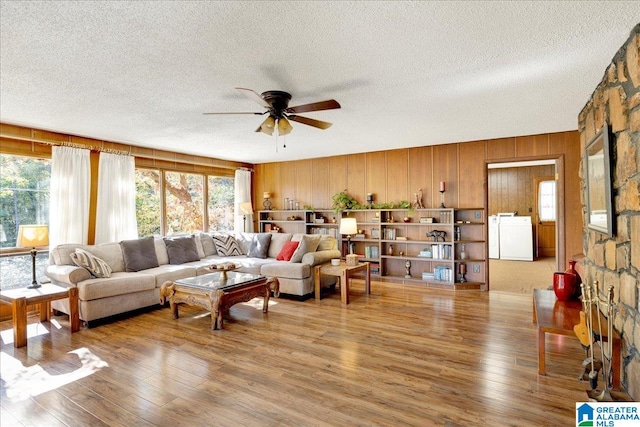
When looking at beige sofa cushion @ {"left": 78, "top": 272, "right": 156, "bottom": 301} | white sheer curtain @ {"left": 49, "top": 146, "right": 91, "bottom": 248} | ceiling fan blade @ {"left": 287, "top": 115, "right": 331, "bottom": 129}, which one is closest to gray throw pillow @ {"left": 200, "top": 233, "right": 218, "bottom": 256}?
beige sofa cushion @ {"left": 78, "top": 272, "right": 156, "bottom": 301}

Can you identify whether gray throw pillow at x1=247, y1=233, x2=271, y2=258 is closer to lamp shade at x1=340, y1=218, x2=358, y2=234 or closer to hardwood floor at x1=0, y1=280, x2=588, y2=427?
lamp shade at x1=340, y1=218, x2=358, y2=234

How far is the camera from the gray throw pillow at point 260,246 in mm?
6155

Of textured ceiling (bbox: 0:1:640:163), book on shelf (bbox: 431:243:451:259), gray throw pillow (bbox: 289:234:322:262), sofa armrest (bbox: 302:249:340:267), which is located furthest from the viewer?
book on shelf (bbox: 431:243:451:259)

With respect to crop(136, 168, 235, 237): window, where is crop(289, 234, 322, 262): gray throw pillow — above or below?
below

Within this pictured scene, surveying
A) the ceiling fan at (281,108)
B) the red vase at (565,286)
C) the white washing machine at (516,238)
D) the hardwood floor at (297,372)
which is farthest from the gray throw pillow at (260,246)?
the white washing machine at (516,238)

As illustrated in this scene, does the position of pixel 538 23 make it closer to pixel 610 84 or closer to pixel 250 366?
pixel 610 84

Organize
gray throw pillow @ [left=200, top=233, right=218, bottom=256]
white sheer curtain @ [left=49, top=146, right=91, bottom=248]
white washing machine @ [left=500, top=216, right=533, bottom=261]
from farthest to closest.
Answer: white washing machine @ [left=500, top=216, right=533, bottom=261], gray throw pillow @ [left=200, top=233, right=218, bottom=256], white sheer curtain @ [left=49, top=146, right=91, bottom=248]

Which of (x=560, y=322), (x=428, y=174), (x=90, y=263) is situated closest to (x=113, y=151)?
(x=90, y=263)

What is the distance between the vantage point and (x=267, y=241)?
6.23 m

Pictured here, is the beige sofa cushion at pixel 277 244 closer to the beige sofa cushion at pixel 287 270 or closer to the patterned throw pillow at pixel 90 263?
the beige sofa cushion at pixel 287 270

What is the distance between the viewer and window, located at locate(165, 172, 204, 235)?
21.6ft

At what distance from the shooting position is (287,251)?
569 centimetres

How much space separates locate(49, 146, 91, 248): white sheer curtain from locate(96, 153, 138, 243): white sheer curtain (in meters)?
0.20

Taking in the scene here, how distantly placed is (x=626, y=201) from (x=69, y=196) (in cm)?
618
